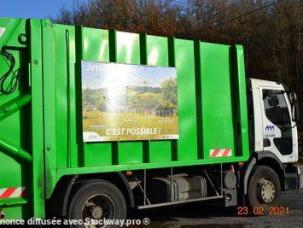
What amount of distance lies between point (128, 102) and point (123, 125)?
360mm

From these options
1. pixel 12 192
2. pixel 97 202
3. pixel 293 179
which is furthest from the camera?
pixel 293 179

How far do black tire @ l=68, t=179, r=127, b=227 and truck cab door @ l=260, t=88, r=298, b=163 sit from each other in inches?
145

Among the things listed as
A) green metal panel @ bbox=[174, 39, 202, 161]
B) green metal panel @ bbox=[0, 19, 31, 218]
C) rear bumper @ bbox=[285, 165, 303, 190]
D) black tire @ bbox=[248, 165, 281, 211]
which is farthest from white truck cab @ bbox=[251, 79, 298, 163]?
green metal panel @ bbox=[0, 19, 31, 218]

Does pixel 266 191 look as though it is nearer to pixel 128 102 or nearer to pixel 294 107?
pixel 294 107

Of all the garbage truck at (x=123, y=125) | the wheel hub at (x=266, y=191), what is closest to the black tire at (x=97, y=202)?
the garbage truck at (x=123, y=125)

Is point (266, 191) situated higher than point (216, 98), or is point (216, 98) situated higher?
point (216, 98)

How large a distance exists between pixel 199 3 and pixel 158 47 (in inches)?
931

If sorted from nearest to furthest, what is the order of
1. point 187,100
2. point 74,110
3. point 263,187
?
point 74,110, point 187,100, point 263,187

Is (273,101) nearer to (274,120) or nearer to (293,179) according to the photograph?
(274,120)

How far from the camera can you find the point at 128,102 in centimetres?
834

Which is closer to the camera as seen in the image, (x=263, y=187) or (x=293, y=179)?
(x=263, y=187)

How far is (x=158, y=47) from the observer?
8836 millimetres

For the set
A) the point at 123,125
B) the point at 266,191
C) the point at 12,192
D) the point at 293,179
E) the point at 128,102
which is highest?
the point at 128,102
